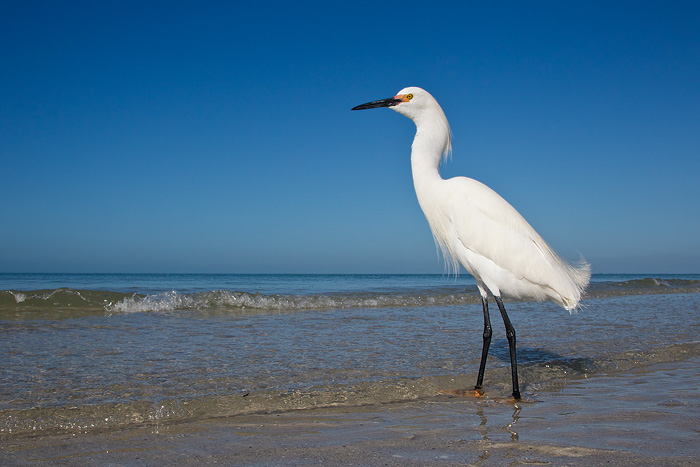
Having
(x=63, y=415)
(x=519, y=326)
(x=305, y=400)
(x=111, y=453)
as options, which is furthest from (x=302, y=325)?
(x=111, y=453)

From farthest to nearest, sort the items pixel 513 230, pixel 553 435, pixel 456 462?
1. pixel 513 230
2. pixel 553 435
3. pixel 456 462

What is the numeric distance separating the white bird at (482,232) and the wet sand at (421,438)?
827 millimetres

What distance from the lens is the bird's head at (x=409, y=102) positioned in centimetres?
462

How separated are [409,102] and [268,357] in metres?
2.93

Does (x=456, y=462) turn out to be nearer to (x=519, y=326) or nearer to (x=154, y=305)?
(x=519, y=326)

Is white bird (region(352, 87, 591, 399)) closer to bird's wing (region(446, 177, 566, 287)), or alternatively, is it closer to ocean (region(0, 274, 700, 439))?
bird's wing (region(446, 177, 566, 287))

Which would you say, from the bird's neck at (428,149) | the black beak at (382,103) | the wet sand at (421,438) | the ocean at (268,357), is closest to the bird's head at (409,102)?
the black beak at (382,103)

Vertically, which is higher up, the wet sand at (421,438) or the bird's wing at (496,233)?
the bird's wing at (496,233)

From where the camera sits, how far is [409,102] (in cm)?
466

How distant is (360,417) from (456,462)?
3.25 ft

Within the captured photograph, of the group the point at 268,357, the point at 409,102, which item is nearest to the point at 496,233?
the point at 409,102

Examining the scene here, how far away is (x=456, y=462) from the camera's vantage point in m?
2.37

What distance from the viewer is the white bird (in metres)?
4.21

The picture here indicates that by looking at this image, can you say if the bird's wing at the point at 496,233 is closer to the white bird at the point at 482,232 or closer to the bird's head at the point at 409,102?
the white bird at the point at 482,232
